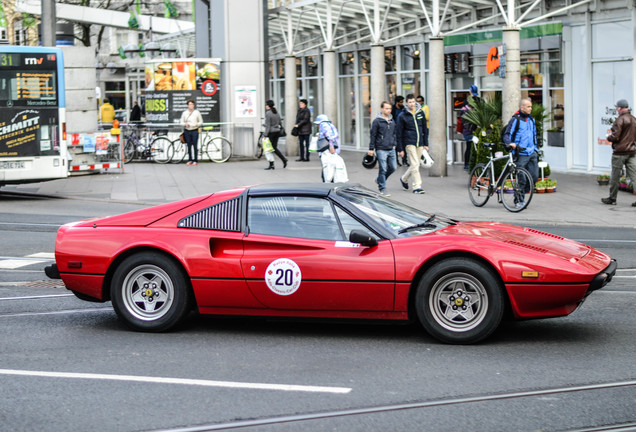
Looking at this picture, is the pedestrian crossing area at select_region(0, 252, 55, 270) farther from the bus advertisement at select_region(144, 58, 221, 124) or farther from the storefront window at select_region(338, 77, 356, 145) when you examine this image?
the storefront window at select_region(338, 77, 356, 145)

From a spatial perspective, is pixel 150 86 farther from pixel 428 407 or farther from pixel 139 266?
pixel 428 407

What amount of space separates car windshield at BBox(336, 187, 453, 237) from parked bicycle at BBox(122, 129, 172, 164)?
22.1 meters

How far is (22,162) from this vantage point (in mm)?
19812

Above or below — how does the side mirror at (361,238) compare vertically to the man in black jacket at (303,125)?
below

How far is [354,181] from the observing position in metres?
22.3

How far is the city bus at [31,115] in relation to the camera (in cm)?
1969

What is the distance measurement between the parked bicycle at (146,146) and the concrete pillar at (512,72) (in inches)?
485

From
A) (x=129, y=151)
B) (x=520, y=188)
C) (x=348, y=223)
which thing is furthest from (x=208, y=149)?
(x=348, y=223)

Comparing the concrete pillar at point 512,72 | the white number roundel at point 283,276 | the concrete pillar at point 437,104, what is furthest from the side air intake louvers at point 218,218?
the concrete pillar at point 437,104

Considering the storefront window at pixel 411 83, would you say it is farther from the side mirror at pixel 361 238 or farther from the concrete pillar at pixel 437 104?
the side mirror at pixel 361 238

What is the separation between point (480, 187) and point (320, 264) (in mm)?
10624

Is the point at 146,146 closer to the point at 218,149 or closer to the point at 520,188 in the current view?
the point at 218,149

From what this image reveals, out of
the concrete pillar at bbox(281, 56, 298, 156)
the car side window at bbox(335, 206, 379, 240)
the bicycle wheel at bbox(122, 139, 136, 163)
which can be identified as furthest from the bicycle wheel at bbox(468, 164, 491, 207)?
the concrete pillar at bbox(281, 56, 298, 156)

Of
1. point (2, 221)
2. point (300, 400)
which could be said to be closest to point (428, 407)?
point (300, 400)
